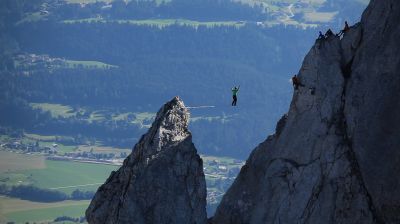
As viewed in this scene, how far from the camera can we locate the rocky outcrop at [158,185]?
120ft

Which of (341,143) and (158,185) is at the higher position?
(341,143)

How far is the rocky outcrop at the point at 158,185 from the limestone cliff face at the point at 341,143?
8.35 feet

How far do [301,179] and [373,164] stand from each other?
2.79m

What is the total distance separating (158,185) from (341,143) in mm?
6634

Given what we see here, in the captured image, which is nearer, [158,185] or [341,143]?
[341,143]

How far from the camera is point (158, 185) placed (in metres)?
37.0

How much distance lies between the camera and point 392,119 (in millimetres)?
34906

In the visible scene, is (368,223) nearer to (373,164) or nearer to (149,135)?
(373,164)

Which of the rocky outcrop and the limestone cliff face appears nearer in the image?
the limestone cliff face

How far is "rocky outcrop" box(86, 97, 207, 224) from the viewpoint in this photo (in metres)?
36.6

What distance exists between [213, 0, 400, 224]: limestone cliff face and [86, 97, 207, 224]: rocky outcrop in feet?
8.35

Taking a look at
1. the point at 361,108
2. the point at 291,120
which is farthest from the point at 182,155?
the point at 361,108

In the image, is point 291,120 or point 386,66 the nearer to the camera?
point 386,66

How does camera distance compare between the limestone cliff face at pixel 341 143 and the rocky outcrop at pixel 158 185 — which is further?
the rocky outcrop at pixel 158 185
